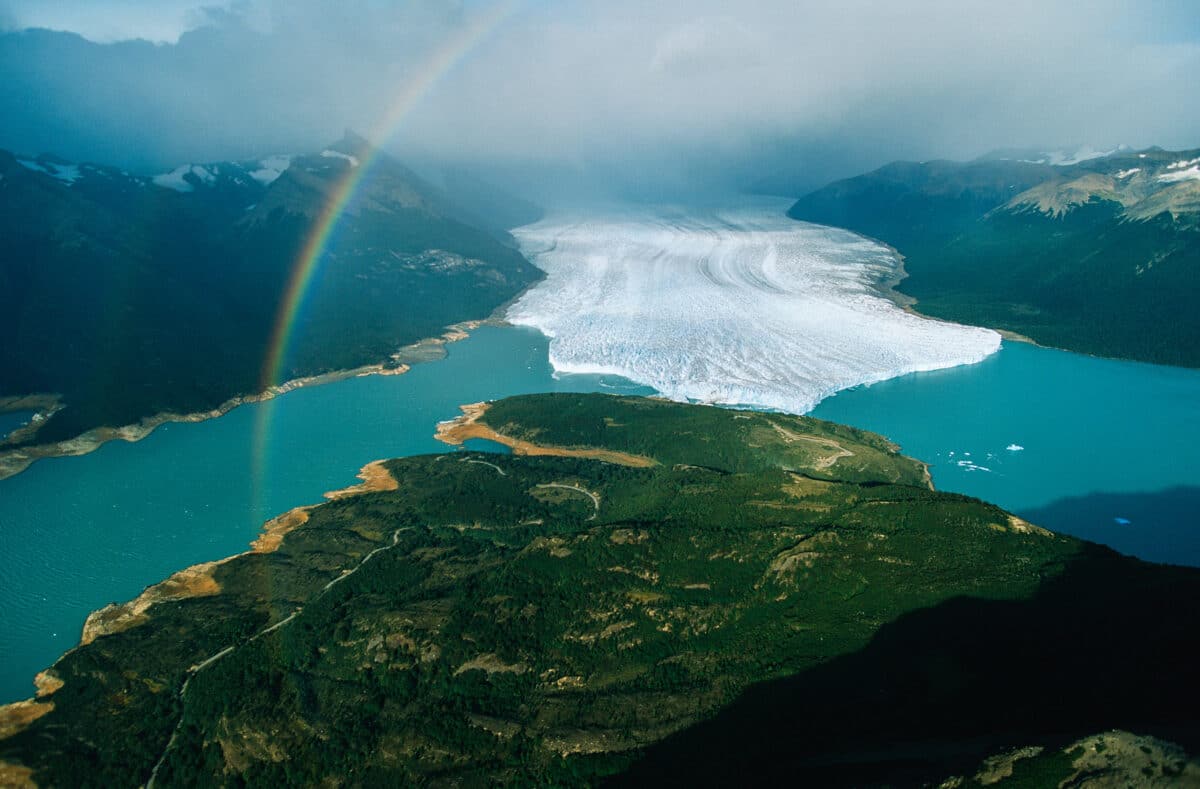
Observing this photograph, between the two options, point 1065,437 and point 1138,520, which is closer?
point 1138,520

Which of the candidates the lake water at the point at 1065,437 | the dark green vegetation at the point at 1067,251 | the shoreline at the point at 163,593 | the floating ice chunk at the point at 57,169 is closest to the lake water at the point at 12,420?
the shoreline at the point at 163,593

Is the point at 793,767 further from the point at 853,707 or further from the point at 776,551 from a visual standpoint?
the point at 776,551

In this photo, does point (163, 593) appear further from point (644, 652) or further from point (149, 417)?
point (149, 417)

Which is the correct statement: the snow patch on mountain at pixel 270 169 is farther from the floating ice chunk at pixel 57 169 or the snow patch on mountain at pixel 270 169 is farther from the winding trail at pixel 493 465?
the winding trail at pixel 493 465

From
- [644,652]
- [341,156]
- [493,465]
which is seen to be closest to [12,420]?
[493,465]

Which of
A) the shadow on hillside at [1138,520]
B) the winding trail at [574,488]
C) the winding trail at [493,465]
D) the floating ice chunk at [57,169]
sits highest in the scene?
the floating ice chunk at [57,169]

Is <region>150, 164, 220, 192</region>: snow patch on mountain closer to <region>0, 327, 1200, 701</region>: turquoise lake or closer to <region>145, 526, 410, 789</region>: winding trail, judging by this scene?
<region>0, 327, 1200, 701</region>: turquoise lake
